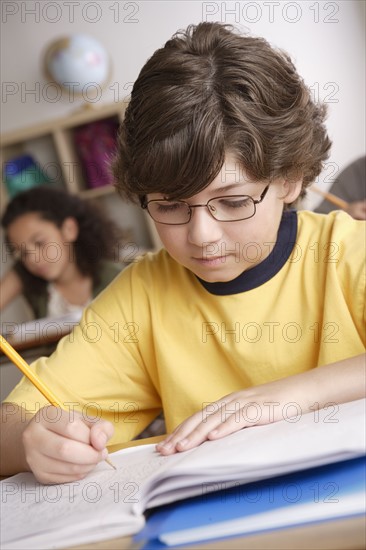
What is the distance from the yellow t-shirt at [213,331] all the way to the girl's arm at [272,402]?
0.20 m

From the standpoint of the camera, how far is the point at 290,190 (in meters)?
1.07

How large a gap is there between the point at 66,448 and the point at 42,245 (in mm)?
2605


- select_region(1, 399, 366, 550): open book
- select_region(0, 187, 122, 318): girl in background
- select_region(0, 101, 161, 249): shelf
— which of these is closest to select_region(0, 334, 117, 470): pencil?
select_region(1, 399, 366, 550): open book

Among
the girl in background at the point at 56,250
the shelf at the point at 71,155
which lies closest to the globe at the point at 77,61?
the shelf at the point at 71,155

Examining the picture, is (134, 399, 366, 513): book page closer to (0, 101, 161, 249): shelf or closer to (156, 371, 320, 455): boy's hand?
(156, 371, 320, 455): boy's hand

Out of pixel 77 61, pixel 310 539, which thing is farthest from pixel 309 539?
pixel 77 61

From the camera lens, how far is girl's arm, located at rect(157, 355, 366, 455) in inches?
28.8

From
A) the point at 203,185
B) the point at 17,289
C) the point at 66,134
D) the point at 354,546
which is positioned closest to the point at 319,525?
the point at 354,546

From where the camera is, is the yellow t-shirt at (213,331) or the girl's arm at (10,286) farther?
the girl's arm at (10,286)

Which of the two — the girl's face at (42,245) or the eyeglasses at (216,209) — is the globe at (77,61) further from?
the eyeglasses at (216,209)

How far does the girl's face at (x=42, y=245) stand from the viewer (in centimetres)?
322

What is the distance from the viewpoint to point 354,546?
46 cm

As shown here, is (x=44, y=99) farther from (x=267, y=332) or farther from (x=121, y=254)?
(x=267, y=332)

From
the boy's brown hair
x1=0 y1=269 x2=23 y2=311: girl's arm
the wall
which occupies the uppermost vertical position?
the wall
